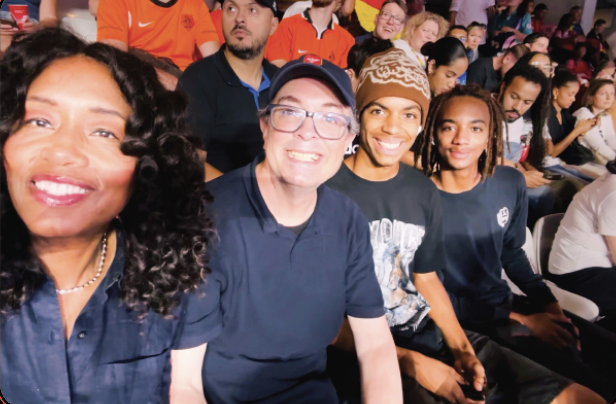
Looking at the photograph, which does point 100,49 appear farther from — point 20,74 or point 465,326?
point 465,326

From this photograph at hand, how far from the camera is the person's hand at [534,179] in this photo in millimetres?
1436

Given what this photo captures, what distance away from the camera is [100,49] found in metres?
0.75

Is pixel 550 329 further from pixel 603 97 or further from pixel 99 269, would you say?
pixel 99 269

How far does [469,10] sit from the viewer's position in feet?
4.14

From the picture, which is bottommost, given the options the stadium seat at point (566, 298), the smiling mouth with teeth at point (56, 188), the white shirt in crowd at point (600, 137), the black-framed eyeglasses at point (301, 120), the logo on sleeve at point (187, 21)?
the stadium seat at point (566, 298)

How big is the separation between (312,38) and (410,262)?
2.63 feet

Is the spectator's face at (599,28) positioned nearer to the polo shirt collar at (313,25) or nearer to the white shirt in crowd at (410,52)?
the white shirt in crowd at (410,52)

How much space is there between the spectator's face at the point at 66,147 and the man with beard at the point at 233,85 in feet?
0.76

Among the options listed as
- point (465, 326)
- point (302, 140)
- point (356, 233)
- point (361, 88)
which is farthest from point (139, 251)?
point (465, 326)

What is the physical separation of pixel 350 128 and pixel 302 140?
0.46 ft

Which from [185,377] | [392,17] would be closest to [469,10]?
[392,17]

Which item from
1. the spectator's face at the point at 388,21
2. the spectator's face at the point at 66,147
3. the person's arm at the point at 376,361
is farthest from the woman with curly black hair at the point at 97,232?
the spectator's face at the point at 388,21

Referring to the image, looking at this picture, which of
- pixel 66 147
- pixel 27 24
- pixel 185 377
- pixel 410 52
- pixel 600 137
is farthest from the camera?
pixel 600 137

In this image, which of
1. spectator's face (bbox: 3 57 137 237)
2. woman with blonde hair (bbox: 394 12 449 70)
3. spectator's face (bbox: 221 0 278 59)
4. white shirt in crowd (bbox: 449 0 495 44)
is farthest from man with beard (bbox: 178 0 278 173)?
white shirt in crowd (bbox: 449 0 495 44)
